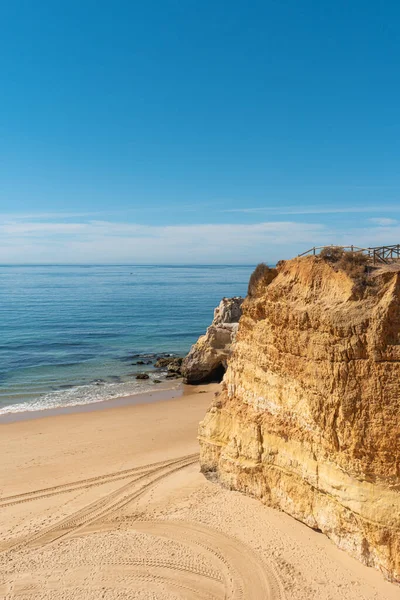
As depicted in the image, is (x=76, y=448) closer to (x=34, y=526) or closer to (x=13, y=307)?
(x=34, y=526)

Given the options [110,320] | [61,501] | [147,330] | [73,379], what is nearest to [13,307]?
[110,320]

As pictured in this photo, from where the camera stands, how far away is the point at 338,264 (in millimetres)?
10117

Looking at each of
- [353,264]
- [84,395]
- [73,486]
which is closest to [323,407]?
[353,264]

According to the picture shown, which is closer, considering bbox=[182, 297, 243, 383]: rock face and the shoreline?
the shoreline

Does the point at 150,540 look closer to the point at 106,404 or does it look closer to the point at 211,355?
the point at 106,404

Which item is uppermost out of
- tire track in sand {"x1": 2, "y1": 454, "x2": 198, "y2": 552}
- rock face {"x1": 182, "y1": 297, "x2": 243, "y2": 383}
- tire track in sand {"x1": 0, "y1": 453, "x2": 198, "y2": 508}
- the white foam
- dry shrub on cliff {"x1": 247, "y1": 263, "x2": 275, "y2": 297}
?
dry shrub on cliff {"x1": 247, "y1": 263, "x2": 275, "y2": 297}

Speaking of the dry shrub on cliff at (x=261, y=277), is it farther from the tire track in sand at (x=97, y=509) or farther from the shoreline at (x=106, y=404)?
the shoreline at (x=106, y=404)

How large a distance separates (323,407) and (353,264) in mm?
3214

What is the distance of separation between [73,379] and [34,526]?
64.2 feet

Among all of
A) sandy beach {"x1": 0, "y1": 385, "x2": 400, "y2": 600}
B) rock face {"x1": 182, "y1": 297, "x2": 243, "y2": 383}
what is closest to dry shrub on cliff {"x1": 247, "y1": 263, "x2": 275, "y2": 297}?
sandy beach {"x1": 0, "y1": 385, "x2": 400, "y2": 600}

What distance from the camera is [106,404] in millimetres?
25828

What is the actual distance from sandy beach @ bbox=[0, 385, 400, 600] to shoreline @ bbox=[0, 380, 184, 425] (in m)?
6.29

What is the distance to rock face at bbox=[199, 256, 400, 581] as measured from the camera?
8.87 meters

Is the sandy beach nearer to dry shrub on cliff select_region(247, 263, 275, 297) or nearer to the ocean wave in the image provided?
dry shrub on cliff select_region(247, 263, 275, 297)
